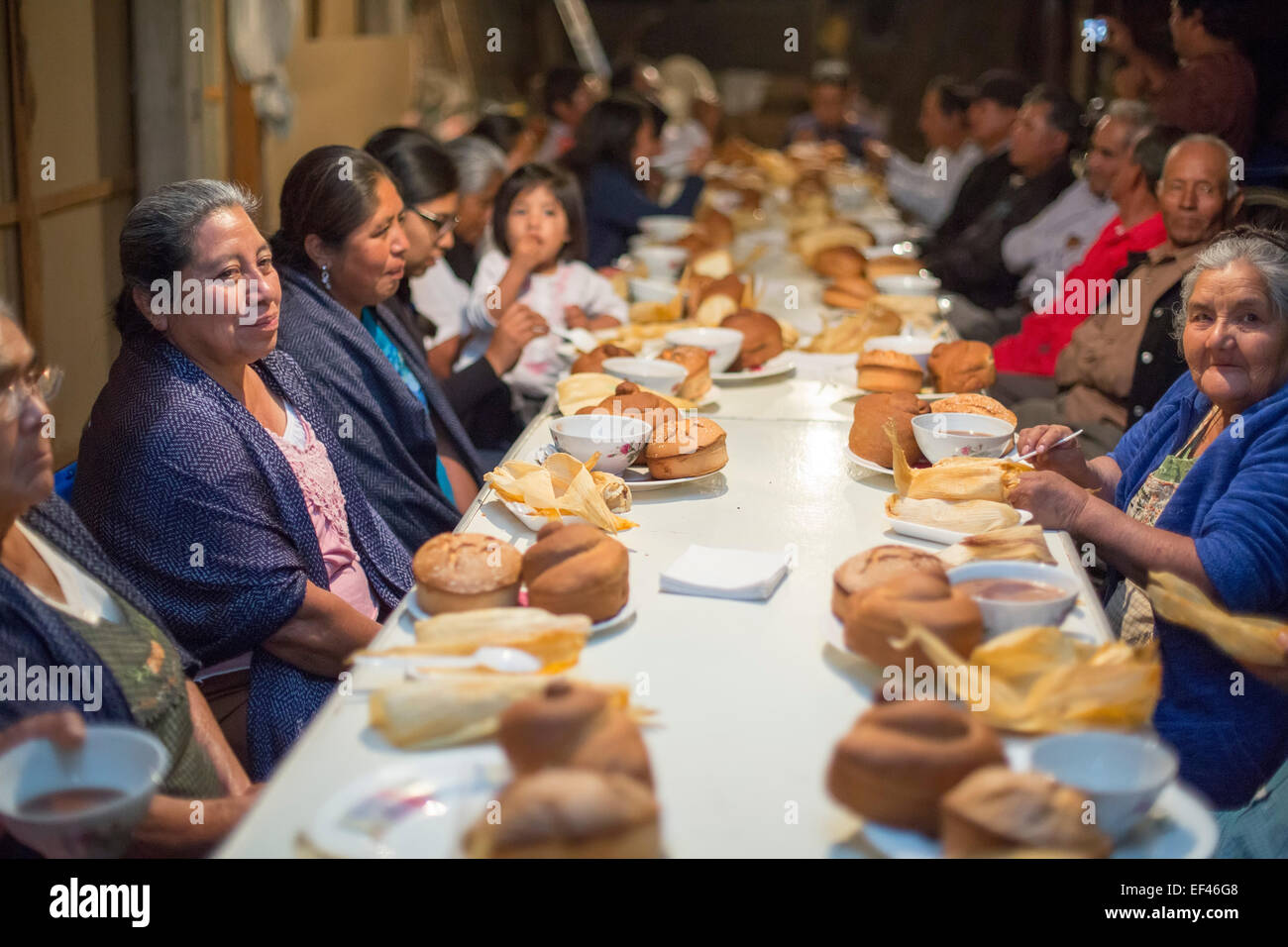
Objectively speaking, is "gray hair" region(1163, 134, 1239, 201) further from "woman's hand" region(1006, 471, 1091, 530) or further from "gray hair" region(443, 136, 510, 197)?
"gray hair" region(443, 136, 510, 197)

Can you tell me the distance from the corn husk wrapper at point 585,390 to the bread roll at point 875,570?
3.36 feet

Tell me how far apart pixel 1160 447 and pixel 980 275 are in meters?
3.21

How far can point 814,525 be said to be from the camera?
2002 mm

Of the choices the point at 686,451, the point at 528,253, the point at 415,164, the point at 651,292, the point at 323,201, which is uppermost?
the point at 415,164

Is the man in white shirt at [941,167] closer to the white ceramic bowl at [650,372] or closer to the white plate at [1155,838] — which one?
the white ceramic bowl at [650,372]

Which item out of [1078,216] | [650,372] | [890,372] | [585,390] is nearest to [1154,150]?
[1078,216]

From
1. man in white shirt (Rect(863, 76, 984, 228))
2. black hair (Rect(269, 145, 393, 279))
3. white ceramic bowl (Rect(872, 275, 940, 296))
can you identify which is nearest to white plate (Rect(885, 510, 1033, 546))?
black hair (Rect(269, 145, 393, 279))

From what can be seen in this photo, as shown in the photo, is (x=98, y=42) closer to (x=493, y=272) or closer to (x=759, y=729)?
(x=493, y=272)

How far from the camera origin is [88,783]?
3.83 feet

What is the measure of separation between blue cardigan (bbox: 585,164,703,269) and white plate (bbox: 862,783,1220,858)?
435cm

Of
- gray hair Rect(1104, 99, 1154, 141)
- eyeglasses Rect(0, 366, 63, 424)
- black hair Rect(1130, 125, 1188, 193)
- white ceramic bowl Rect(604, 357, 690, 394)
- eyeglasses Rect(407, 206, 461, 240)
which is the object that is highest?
gray hair Rect(1104, 99, 1154, 141)

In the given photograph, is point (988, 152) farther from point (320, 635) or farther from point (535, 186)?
point (320, 635)

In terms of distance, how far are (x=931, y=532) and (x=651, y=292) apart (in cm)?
195

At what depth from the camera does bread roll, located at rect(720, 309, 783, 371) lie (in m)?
3.05
